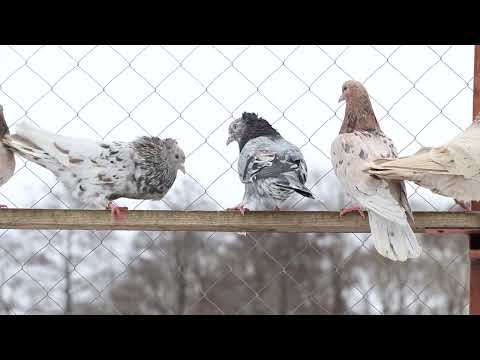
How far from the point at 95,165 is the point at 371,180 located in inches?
35.5

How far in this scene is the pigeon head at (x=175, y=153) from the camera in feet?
8.22

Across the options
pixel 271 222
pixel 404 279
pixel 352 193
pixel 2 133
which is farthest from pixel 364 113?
pixel 2 133

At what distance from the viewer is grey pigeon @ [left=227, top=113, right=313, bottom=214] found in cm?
231

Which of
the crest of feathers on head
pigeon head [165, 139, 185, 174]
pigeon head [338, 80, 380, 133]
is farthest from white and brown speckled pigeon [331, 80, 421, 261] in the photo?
pigeon head [165, 139, 185, 174]

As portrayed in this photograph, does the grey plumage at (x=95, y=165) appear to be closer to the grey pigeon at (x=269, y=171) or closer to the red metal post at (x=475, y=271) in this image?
the grey pigeon at (x=269, y=171)

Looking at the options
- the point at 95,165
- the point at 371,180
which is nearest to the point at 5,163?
the point at 95,165

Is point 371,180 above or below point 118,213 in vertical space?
above

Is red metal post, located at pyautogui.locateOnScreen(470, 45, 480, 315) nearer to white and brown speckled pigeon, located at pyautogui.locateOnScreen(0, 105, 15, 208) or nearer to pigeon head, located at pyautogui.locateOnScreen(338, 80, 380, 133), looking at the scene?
pigeon head, located at pyautogui.locateOnScreen(338, 80, 380, 133)

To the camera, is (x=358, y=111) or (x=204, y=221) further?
(x=358, y=111)

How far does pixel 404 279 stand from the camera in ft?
10.00

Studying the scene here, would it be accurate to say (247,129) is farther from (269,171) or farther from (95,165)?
(95,165)

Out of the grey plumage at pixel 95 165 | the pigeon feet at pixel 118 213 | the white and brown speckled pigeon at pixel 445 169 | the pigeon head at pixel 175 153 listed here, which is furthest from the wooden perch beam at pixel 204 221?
the pigeon head at pixel 175 153

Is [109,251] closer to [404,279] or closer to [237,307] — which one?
[237,307]

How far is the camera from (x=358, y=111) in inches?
97.9
